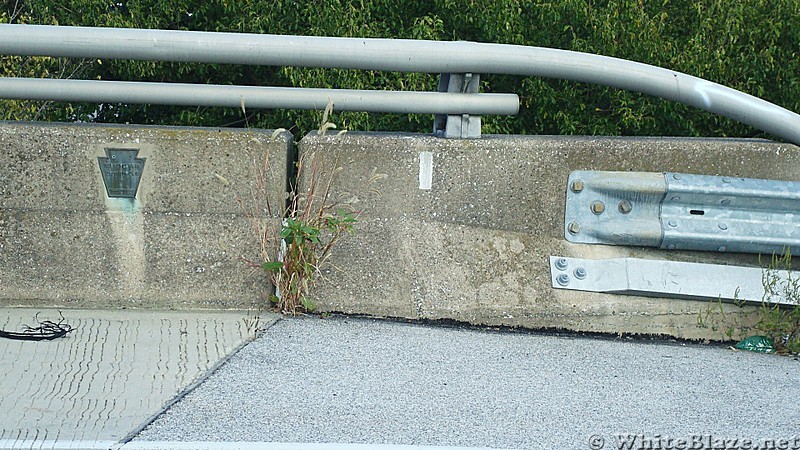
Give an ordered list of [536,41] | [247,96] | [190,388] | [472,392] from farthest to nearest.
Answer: [536,41]
[247,96]
[472,392]
[190,388]

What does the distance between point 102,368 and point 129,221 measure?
1084 millimetres

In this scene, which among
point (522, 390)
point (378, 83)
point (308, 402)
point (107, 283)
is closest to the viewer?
point (308, 402)

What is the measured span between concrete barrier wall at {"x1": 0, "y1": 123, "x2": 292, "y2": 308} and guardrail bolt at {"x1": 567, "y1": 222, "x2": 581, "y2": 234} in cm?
139

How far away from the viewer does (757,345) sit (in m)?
4.82

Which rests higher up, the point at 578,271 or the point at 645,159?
the point at 645,159

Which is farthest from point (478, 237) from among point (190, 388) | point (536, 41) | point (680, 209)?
point (536, 41)

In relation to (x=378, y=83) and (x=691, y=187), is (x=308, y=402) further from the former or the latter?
(x=378, y=83)

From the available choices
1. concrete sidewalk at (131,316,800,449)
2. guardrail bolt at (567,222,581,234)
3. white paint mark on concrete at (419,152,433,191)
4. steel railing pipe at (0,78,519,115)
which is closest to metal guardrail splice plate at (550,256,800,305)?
guardrail bolt at (567,222,581,234)

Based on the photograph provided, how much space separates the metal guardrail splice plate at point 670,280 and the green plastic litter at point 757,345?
0.18 m

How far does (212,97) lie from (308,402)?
1.85m

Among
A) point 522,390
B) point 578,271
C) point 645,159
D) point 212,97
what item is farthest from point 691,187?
point 212,97

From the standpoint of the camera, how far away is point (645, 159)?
4.93 metres

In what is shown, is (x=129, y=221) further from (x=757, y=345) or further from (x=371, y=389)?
(x=757, y=345)

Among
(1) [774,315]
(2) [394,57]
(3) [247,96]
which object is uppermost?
(2) [394,57]
